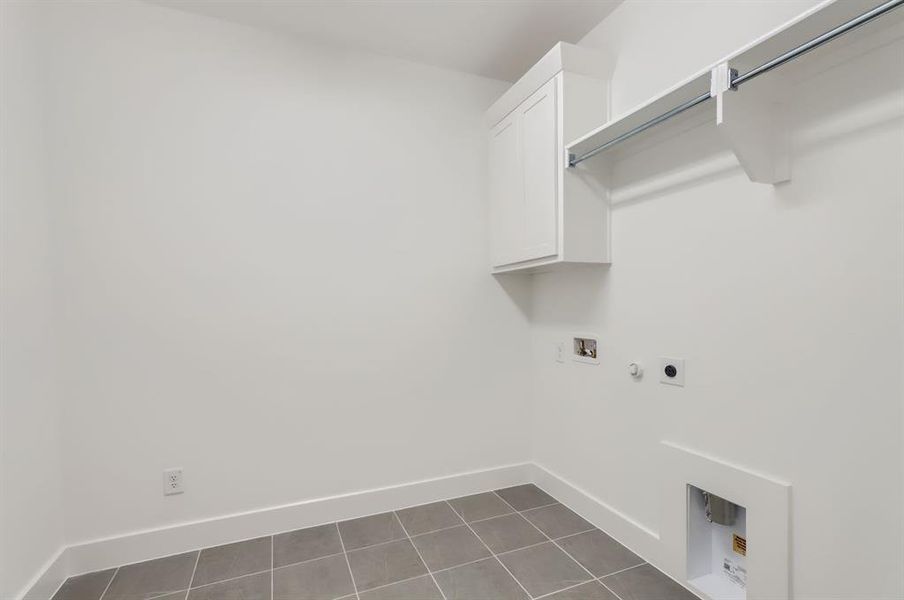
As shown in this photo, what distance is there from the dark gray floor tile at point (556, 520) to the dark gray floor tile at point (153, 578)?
62.9 inches

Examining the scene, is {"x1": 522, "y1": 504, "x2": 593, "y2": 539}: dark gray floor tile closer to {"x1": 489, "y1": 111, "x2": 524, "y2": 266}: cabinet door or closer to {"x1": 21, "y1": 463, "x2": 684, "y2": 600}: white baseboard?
{"x1": 21, "y1": 463, "x2": 684, "y2": 600}: white baseboard

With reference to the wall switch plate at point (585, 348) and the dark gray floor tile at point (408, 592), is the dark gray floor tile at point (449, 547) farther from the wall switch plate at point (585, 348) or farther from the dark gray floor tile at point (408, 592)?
the wall switch plate at point (585, 348)

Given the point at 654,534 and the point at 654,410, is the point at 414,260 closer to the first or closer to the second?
the point at 654,410

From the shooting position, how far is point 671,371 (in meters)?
1.74

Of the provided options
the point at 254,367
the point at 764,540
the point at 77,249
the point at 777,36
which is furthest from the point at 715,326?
the point at 77,249

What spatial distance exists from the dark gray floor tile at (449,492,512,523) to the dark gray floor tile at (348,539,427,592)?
1.33 feet

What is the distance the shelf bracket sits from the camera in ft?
4.17

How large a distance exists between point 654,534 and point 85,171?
292 cm

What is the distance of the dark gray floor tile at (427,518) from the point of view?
2178 mm

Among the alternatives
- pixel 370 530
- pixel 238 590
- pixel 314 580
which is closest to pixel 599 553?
pixel 370 530

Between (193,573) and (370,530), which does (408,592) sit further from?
(193,573)

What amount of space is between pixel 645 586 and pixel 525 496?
0.89 m

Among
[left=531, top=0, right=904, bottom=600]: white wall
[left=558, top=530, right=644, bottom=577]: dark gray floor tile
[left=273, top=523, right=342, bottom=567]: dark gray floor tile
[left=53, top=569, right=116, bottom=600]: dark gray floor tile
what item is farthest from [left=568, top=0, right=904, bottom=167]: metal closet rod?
[left=53, top=569, right=116, bottom=600]: dark gray floor tile

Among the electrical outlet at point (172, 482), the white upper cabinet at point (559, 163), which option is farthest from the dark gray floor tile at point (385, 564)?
the white upper cabinet at point (559, 163)
